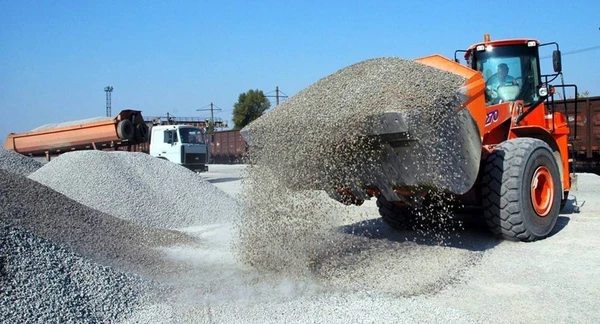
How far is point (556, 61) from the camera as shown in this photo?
5652 mm

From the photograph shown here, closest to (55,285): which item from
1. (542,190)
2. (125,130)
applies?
(542,190)

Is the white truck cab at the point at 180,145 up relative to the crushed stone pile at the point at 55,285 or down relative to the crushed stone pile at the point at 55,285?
up

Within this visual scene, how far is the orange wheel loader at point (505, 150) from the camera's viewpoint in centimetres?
436

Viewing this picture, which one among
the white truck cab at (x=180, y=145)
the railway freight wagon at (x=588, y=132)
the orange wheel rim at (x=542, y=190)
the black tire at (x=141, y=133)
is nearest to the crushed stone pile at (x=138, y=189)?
the orange wheel rim at (x=542, y=190)

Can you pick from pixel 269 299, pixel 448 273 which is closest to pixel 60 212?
pixel 269 299

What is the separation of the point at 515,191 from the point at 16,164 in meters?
11.0

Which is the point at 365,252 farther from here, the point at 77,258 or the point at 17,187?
the point at 17,187

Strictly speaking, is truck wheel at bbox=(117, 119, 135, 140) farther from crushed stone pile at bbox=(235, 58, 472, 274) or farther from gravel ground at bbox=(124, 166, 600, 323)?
crushed stone pile at bbox=(235, 58, 472, 274)

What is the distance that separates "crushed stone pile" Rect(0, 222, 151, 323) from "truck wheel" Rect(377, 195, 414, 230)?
2884 mm

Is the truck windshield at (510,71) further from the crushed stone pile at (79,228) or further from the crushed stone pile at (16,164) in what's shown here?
the crushed stone pile at (16,164)

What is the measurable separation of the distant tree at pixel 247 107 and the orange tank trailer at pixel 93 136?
78.0ft

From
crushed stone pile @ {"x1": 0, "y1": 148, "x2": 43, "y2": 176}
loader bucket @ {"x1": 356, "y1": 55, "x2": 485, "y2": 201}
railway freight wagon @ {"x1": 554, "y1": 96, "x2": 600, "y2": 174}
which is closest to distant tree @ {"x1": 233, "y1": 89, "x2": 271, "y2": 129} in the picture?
crushed stone pile @ {"x1": 0, "y1": 148, "x2": 43, "y2": 176}

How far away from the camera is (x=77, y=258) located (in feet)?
12.8

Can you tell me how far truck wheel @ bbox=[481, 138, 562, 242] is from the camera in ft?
15.9
